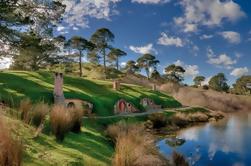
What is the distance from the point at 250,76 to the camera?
99.1 meters

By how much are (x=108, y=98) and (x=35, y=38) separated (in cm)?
2121

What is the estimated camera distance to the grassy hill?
28933 millimetres

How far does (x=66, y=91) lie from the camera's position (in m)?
34.7

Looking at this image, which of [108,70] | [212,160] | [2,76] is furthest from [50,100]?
[108,70]

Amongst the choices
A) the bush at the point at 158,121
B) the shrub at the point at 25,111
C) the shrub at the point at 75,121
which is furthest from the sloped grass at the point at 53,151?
the bush at the point at 158,121

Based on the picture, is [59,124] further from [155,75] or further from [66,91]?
[155,75]

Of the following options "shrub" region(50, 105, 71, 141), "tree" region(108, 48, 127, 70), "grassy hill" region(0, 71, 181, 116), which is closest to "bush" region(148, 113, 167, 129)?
"grassy hill" region(0, 71, 181, 116)

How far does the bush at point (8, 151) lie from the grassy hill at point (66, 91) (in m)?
15.6

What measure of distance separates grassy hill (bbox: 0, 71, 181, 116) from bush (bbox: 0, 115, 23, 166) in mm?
15555

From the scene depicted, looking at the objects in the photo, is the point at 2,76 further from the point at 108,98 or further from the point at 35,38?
the point at 35,38

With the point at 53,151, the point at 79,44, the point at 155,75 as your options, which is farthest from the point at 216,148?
the point at 155,75

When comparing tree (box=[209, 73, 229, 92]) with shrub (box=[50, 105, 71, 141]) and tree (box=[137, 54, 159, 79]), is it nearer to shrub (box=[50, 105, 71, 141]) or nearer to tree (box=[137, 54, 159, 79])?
→ tree (box=[137, 54, 159, 79])

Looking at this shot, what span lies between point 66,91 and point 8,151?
29.2 metres

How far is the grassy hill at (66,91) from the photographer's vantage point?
94.9ft
